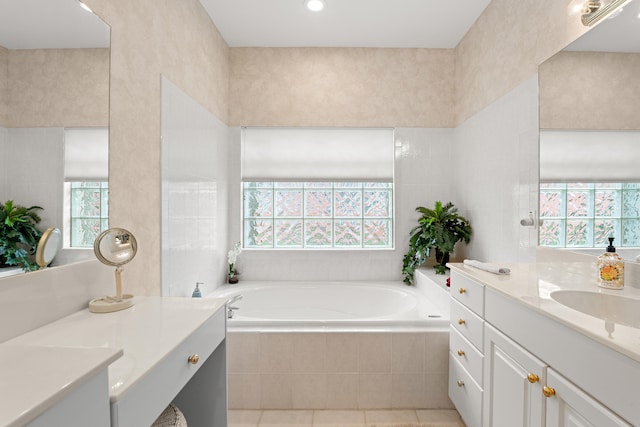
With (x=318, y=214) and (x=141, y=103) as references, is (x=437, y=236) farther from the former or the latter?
(x=141, y=103)

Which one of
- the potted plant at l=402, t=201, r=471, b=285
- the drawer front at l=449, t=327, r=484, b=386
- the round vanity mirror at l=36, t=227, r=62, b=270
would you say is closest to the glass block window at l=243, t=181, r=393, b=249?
the potted plant at l=402, t=201, r=471, b=285

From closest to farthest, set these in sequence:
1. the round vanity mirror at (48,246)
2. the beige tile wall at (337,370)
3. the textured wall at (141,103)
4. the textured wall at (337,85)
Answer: the round vanity mirror at (48,246) < the textured wall at (141,103) < the beige tile wall at (337,370) < the textured wall at (337,85)

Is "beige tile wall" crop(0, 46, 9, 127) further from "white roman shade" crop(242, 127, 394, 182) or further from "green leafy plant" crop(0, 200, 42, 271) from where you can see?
"white roman shade" crop(242, 127, 394, 182)

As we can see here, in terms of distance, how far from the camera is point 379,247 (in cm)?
326

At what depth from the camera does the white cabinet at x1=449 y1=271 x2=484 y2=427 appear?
155 cm

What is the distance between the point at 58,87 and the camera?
3.67 ft

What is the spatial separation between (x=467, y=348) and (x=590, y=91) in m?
1.30

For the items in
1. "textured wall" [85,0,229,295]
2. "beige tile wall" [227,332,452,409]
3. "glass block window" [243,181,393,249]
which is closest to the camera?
"textured wall" [85,0,229,295]

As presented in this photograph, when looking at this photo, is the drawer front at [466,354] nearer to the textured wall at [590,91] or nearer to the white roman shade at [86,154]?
the textured wall at [590,91]

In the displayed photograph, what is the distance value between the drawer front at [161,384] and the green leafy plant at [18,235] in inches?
21.7

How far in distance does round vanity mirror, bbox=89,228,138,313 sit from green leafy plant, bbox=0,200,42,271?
0.64ft

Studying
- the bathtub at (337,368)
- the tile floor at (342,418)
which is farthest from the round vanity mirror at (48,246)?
the tile floor at (342,418)

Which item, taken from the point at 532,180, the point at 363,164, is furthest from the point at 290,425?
the point at 363,164

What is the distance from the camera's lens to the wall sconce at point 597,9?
1.35m
